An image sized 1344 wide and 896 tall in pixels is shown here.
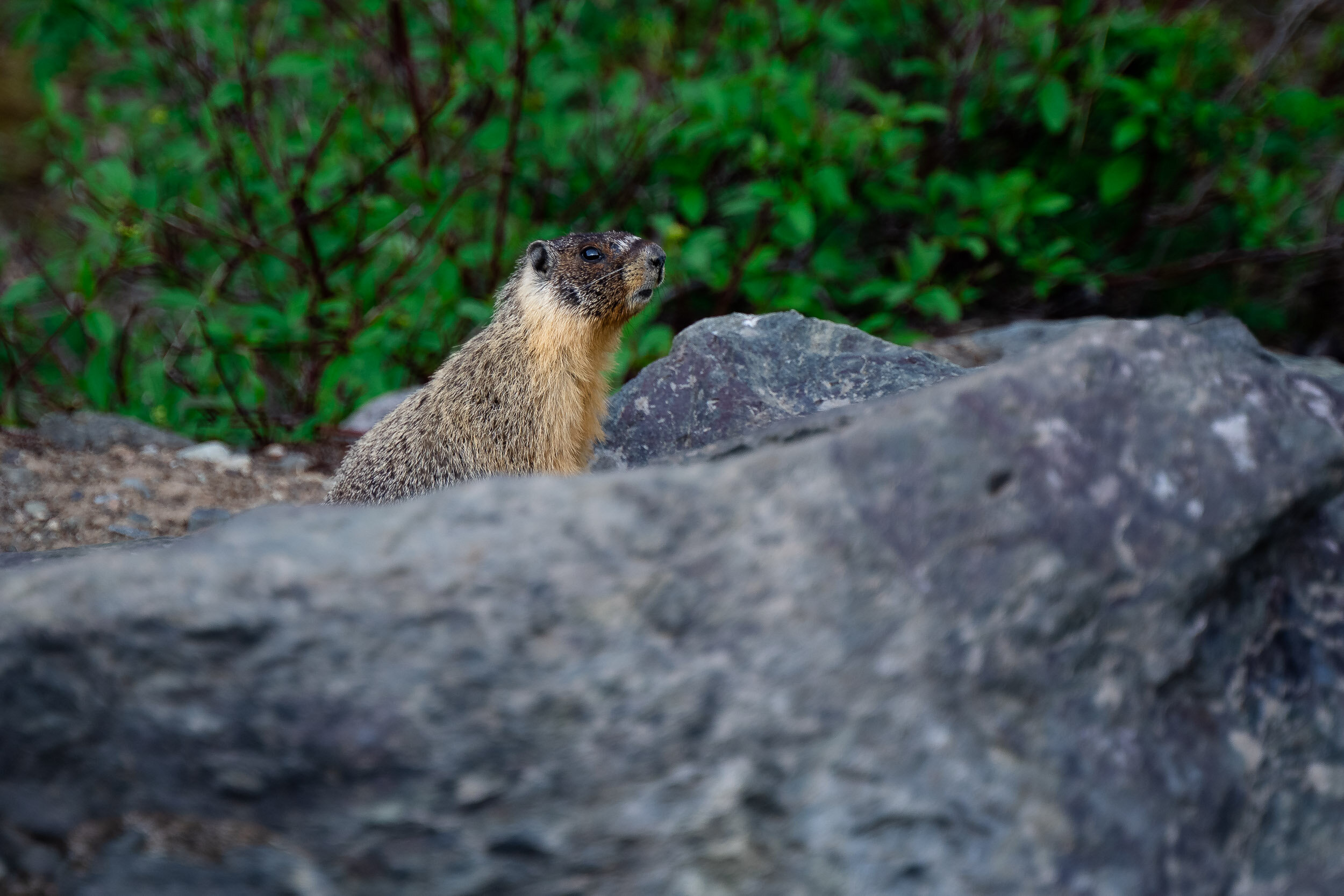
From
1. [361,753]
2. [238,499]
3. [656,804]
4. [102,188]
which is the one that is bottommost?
[238,499]

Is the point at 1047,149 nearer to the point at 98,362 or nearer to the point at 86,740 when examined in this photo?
the point at 98,362

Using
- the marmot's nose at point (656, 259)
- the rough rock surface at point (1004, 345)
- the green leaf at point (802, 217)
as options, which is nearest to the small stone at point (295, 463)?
the marmot's nose at point (656, 259)

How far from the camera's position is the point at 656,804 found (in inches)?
79.9

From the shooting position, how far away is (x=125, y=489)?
4734 mm

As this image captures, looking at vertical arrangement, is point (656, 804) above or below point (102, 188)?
below

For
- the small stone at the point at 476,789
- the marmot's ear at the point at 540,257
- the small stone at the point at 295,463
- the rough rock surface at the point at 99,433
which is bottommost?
the small stone at the point at 295,463

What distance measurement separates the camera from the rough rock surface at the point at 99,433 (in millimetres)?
5250

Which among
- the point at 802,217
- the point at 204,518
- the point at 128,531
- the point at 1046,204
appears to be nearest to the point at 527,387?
the point at 204,518

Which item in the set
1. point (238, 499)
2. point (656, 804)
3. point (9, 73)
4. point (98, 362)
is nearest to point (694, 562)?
point (656, 804)

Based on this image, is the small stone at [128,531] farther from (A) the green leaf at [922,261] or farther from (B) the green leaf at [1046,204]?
(B) the green leaf at [1046,204]

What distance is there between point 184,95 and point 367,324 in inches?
Result: 84.2

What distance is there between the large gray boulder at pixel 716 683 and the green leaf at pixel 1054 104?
171 inches

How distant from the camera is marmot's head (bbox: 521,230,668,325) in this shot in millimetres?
4496

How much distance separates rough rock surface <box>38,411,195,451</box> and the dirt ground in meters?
0.06
